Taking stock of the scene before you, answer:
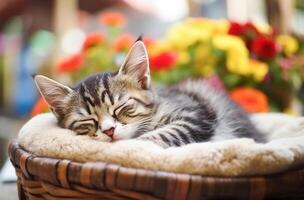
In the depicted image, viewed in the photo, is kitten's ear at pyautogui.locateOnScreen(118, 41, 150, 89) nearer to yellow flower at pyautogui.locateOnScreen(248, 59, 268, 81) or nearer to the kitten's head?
the kitten's head

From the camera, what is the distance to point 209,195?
0.71m

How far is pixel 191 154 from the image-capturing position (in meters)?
0.78

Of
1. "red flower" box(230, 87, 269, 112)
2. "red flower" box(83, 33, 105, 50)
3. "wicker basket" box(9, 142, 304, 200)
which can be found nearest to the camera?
"wicker basket" box(9, 142, 304, 200)

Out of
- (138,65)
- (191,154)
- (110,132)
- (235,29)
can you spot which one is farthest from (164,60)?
(191,154)

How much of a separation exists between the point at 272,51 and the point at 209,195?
1087 mm

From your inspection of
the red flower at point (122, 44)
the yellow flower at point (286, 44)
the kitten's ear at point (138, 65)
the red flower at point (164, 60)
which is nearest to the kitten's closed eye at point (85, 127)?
the kitten's ear at point (138, 65)

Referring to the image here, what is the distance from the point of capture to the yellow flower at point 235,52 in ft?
5.50

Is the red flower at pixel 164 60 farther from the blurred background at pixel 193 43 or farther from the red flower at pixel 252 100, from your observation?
the red flower at pixel 252 100

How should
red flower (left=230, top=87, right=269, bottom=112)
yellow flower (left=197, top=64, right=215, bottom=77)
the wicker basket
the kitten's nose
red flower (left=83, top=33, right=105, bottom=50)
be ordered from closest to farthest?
the wicker basket, the kitten's nose, red flower (left=230, top=87, right=269, bottom=112), yellow flower (left=197, top=64, right=215, bottom=77), red flower (left=83, top=33, right=105, bottom=50)

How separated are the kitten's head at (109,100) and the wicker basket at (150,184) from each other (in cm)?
20

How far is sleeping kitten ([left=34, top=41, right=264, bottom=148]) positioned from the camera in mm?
989

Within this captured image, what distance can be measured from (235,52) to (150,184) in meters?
1.04

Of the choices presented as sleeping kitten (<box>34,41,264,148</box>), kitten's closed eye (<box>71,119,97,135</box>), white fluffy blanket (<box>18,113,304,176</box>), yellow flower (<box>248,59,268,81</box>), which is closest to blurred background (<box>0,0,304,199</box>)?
yellow flower (<box>248,59,268,81</box>)

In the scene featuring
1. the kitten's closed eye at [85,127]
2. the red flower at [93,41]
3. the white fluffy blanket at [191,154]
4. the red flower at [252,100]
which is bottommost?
the red flower at [252,100]
